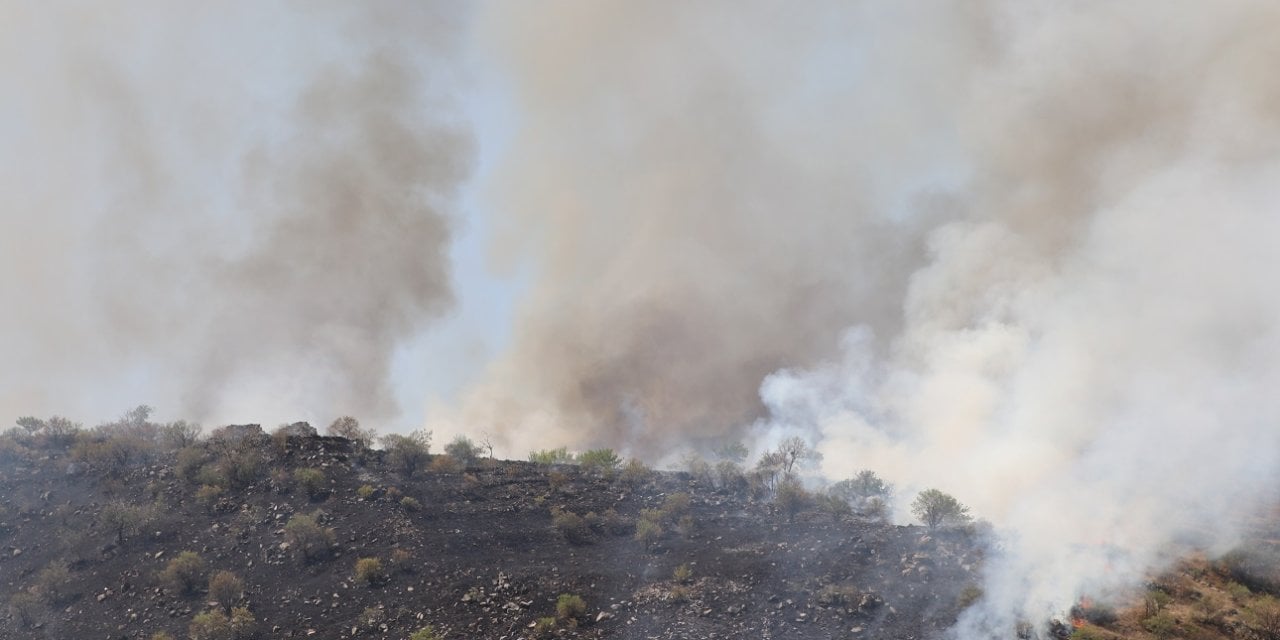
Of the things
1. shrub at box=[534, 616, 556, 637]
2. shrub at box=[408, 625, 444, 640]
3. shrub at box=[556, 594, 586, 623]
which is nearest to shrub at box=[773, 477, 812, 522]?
shrub at box=[556, 594, 586, 623]

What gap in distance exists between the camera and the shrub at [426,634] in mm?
24188

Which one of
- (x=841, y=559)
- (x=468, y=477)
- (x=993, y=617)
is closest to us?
(x=993, y=617)

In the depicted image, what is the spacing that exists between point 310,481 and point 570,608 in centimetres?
1378

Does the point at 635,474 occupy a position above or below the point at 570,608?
above

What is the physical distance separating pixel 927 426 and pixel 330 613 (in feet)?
101

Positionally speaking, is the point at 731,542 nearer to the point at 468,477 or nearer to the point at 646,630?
the point at 646,630

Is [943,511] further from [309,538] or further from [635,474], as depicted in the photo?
[309,538]

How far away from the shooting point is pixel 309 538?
96.0 ft

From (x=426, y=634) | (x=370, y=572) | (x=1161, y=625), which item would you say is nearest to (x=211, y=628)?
(x=370, y=572)

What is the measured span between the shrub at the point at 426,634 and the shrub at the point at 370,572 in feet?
11.2

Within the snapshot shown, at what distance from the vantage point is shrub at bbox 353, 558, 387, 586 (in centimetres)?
2742

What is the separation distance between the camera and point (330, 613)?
2589 cm

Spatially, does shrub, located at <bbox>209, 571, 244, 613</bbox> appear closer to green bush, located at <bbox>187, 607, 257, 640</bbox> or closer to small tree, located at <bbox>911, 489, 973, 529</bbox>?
green bush, located at <bbox>187, 607, 257, 640</bbox>

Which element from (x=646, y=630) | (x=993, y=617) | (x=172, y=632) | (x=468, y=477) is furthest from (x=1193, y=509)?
(x=172, y=632)
